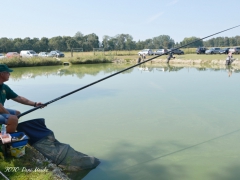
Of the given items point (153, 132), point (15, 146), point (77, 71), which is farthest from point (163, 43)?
point (15, 146)

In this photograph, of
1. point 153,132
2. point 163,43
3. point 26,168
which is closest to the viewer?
point 26,168

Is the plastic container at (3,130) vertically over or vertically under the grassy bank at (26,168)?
over

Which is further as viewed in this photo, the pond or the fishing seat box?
the pond

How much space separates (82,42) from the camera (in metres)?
58.5

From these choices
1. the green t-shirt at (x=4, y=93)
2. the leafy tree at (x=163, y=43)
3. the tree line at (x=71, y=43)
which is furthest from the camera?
the leafy tree at (x=163, y=43)

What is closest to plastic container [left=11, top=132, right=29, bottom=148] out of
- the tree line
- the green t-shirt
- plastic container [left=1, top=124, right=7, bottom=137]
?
plastic container [left=1, top=124, right=7, bottom=137]

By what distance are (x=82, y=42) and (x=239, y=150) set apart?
56.2 metres

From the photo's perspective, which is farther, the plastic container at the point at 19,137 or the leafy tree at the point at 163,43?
the leafy tree at the point at 163,43

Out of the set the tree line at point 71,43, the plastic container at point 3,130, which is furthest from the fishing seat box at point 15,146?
the tree line at point 71,43

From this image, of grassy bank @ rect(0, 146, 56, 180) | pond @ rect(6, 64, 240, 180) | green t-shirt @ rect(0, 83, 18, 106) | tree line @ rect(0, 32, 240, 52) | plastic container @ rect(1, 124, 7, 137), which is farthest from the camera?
tree line @ rect(0, 32, 240, 52)

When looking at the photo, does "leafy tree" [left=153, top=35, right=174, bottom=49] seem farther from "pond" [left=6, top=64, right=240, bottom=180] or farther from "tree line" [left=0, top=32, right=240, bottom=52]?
"pond" [left=6, top=64, right=240, bottom=180]

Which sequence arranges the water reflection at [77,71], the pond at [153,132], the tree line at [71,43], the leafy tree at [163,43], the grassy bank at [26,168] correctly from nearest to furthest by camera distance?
1. the grassy bank at [26,168]
2. the pond at [153,132]
3. the water reflection at [77,71]
4. the tree line at [71,43]
5. the leafy tree at [163,43]

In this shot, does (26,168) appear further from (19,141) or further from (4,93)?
(4,93)

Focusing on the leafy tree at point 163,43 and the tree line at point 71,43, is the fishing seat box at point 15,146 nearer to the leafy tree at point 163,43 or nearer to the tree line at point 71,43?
the tree line at point 71,43
